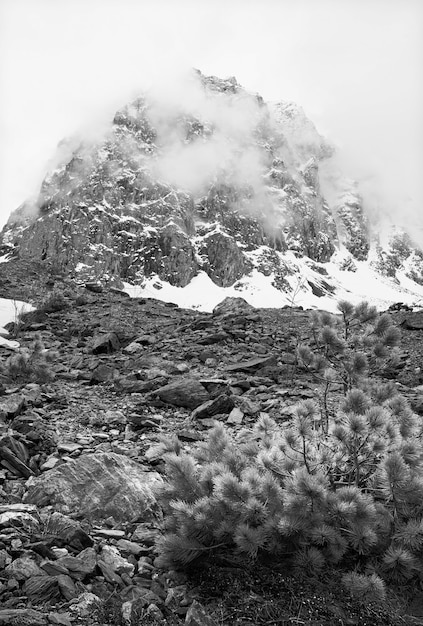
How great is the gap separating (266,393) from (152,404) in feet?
7.44

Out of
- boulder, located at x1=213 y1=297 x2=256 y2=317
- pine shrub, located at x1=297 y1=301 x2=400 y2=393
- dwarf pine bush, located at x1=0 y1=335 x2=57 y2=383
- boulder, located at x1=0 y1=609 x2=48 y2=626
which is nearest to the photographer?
boulder, located at x1=0 y1=609 x2=48 y2=626

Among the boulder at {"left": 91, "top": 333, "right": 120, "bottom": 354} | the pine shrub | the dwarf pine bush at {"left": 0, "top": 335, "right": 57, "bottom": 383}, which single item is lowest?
the dwarf pine bush at {"left": 0, "top": 335, "right": 57, "bottom": 383}

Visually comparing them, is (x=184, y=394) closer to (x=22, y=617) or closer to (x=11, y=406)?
(x=11, y=406)

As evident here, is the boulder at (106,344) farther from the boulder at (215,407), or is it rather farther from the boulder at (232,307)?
the boulder at (215,407)

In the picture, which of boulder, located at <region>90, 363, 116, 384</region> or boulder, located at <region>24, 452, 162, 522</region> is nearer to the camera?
boulder, located at <region>24, 452, 162, 522</region>

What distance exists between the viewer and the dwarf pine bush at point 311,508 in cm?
292

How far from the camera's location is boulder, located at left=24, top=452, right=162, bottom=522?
4.10 metres

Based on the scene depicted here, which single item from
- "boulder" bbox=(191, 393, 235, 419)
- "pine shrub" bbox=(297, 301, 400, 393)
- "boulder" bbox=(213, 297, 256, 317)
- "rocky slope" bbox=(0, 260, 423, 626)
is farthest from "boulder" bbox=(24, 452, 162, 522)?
"boulder" bbox=(213, 297, 256, 317)

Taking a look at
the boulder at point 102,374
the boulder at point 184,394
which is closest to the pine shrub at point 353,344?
the boulder at point 184,394

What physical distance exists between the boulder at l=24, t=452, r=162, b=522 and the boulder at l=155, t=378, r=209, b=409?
12.2 feet

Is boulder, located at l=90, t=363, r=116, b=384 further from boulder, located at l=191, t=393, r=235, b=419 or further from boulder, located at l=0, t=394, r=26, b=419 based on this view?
boulder, located at l=191, t=393, r=235, b=419

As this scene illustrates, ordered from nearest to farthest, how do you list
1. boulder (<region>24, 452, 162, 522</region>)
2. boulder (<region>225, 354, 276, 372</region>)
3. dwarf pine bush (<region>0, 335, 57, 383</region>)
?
boulder (<region>24, 452, 162, 522</region>) → dwarf pine bush (<region>0, 335, 57, 383</region>) → boulder (<region>225, 354, 276, 372</region>)

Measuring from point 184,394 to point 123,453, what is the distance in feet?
9.42

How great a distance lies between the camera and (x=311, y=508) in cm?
300
